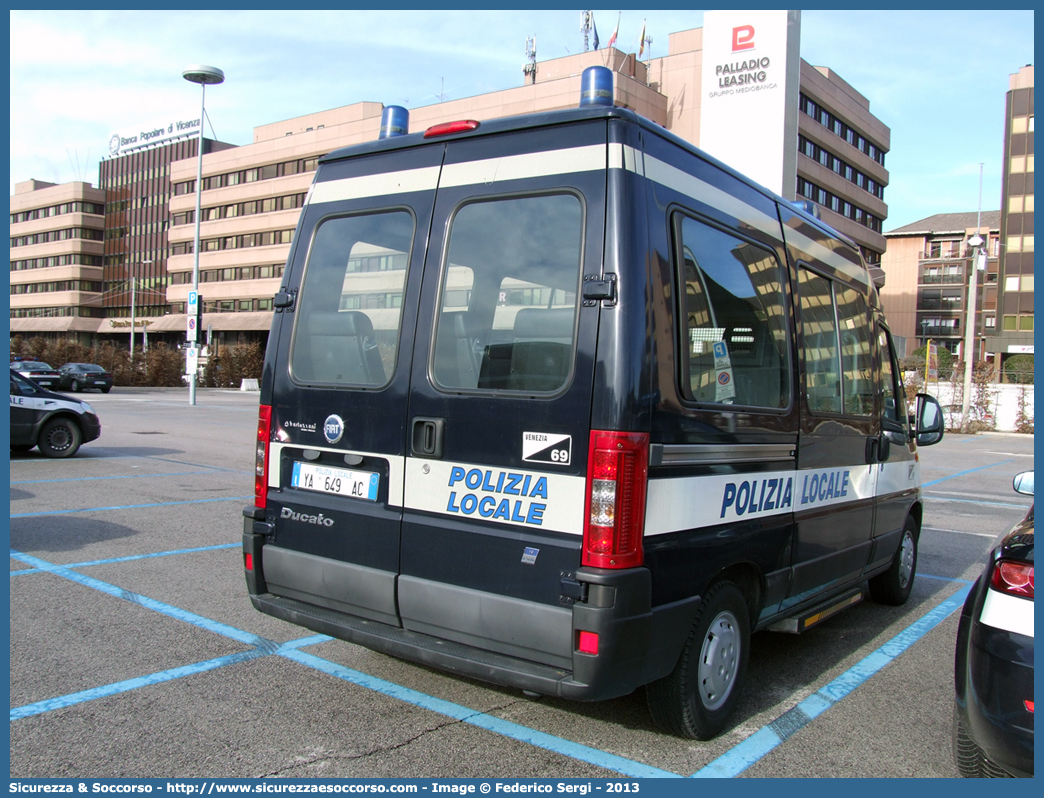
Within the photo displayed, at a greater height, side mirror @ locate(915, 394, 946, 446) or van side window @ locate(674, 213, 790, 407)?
van side window @ locate(674, 213, 790, 407)

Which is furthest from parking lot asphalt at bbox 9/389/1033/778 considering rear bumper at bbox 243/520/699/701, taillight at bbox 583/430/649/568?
taillight at bbox 583/430/649/568

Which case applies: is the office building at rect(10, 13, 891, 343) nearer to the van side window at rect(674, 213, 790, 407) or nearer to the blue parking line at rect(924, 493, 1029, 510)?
the blue parking line at rect(924, 493, 1029, 510)

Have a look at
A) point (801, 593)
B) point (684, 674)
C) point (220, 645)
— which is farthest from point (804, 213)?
point (220, 645)

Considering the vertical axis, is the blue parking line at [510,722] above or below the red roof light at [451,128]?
below

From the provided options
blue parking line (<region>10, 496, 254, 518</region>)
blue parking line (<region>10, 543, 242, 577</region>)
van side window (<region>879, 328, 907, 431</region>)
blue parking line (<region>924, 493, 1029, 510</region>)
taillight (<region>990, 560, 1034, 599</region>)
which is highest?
van side window (<region>879, 328, 907, 431</region>)

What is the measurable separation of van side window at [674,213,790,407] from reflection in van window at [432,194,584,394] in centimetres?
52

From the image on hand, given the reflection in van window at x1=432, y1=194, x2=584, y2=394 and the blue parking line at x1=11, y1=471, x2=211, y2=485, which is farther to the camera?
the blue parking line at x1=11, y1=471, x2=211, y2=485

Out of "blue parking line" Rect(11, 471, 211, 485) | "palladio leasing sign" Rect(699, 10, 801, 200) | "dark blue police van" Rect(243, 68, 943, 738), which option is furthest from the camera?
"palladio leasing sign" Rect(699, 10, 801, 200)

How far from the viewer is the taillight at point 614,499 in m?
3.20

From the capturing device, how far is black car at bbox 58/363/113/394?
3941cm

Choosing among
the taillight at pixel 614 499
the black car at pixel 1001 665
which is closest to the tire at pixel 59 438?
the taillight at pixel 614 499

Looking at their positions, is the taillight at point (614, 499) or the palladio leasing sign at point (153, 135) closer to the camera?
the taillight at point (614, 499)

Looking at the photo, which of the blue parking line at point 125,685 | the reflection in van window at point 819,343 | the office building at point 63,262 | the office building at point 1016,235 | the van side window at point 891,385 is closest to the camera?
the blue parking line at point 125,685

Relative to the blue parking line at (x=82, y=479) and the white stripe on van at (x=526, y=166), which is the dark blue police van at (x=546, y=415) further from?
the blue parking line at (x=82, y=479)
